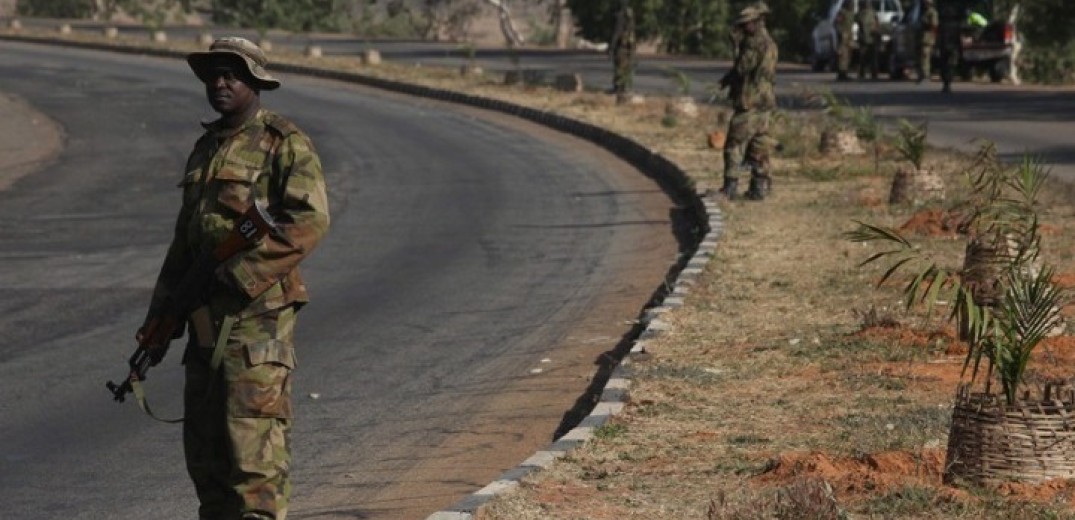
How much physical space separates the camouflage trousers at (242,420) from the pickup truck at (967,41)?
34.3 metres

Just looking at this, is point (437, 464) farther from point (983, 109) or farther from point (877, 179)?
point (983, 109)

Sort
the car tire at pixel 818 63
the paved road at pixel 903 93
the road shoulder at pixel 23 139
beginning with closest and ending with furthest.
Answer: the paved road at pixel 903 93 → the road shoulder at pixel 23 139 → the car tire at pixel 818 63

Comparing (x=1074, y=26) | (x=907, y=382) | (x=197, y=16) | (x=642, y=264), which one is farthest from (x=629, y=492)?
(x=197, y=16)

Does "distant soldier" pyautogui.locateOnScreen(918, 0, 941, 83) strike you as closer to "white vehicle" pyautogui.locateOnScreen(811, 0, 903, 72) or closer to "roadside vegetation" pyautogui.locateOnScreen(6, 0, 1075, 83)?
"roadside vegetation" pyautogui.locateOnScreen(6, 0, 1075, 83)

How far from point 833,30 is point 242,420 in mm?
40058

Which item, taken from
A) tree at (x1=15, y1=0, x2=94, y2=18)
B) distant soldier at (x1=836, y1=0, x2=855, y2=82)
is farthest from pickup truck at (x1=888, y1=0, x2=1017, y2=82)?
tree at (x1=15, y1=0, x2=94, y2=18)

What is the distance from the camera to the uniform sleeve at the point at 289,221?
6.14 meters

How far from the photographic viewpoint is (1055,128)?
29031 millimetres

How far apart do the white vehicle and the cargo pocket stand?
38.8 meters

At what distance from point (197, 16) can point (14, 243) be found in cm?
8164

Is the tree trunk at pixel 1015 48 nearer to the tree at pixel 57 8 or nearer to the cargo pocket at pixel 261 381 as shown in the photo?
the cargo pocket at pixel 261 381

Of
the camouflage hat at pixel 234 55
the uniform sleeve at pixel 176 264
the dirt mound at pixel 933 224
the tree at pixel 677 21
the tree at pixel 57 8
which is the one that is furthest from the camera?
the tree at pixel 57 8

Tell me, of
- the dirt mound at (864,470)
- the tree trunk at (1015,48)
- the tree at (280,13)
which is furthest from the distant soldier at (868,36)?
the tree at (280,13)

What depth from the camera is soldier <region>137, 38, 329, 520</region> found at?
617 centimetres
